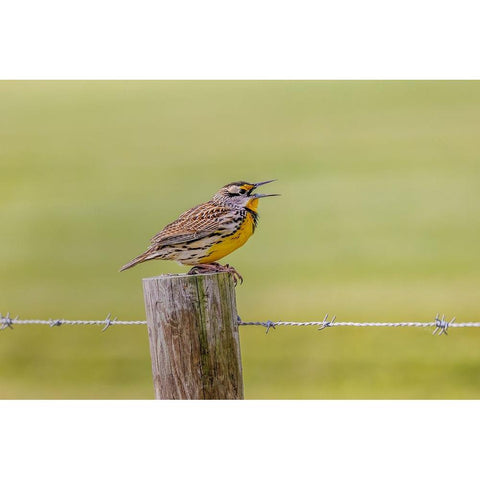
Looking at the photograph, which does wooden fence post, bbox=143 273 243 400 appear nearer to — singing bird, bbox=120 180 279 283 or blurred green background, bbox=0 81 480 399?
singing bird, bbox=120 180 279 283

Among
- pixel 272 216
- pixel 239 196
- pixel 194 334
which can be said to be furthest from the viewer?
pixel 272 216

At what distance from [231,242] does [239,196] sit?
11.0 inches

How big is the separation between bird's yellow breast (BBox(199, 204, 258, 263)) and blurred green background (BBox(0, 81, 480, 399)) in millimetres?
1249

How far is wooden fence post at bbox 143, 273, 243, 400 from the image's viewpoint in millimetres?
3312

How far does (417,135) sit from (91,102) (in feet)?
6.62

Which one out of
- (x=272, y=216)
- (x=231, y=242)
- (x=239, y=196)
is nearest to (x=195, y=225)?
(x=231, y=242)

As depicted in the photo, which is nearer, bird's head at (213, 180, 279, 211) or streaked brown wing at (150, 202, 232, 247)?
streaked brown wing at (150, 202, 232, 247)

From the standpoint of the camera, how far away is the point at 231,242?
4.02 m

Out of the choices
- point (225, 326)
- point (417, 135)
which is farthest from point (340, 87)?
point (225, 326)

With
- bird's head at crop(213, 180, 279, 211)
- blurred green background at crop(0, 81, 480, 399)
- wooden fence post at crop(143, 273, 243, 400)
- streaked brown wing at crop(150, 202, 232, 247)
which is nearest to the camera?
wooden fence post at crop(143, 273, 243, 400)

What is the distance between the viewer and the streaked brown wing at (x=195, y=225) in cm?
398

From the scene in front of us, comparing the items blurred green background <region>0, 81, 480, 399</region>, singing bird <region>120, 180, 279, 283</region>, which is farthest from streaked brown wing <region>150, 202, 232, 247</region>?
blurred green background <region>0, 81, 480, 399</region>

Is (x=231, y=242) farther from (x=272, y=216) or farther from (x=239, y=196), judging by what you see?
(x=272, y=216)

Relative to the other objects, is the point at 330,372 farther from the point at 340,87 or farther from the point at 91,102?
the point at 91,102
